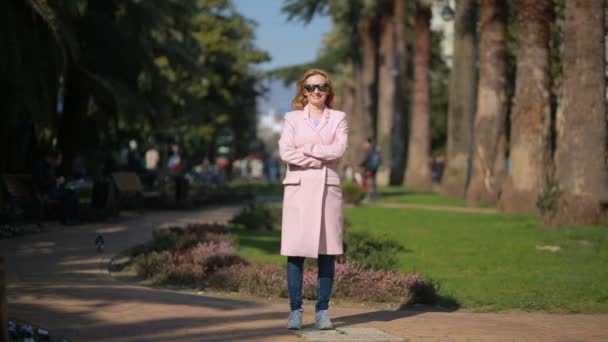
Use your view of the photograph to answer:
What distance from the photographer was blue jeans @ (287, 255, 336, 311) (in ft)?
27.0

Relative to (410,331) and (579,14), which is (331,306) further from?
(579,14)

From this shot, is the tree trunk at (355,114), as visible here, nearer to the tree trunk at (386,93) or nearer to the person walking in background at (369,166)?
the tree trunk at (386,93)

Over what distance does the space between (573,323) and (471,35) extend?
26.6m

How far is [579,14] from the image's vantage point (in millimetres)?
20469

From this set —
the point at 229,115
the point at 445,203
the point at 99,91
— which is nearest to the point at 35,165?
the point at 99,91

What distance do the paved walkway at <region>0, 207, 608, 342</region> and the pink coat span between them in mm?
689

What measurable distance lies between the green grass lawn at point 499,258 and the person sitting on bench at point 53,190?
3169 millimetres

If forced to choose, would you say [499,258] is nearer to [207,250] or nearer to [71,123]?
[207,250]

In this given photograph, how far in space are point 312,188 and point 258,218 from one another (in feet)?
40.6

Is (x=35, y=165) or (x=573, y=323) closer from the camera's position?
(x=573, y=323)

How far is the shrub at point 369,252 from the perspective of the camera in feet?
39.9

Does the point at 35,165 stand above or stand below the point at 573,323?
above

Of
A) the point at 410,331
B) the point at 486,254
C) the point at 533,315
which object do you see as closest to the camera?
the point at 410,331

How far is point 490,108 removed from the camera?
2955cm
